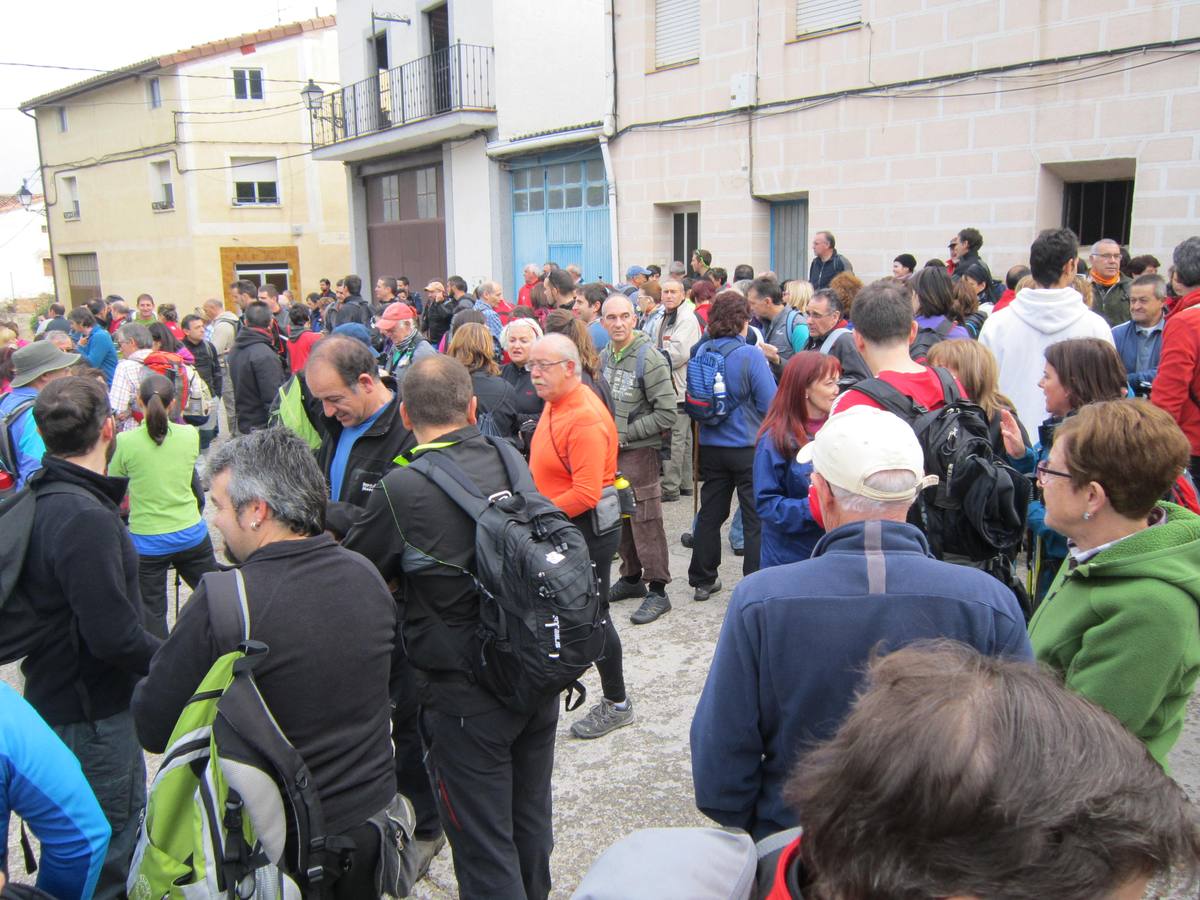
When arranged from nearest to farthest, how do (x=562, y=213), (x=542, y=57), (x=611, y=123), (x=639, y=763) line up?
(x=639, y=763)
(x=611, y=123)
(x=562, y=213)
(x=542, y=57)

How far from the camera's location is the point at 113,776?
9.48 ft

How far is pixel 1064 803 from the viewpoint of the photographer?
2.88 ft

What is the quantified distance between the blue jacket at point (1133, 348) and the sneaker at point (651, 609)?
3055mm

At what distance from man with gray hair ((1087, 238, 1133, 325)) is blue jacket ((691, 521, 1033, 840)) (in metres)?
6.15

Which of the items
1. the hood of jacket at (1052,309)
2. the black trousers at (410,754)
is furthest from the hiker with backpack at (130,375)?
the hood of jacket at (1052,309)

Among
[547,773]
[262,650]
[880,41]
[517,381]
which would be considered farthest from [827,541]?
[880,41]

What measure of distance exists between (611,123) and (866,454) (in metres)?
12.8

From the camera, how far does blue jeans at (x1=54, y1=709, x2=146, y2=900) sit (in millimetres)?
2822

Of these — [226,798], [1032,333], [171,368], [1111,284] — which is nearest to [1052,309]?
[1032,333]

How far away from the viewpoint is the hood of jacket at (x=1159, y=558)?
216 centimetres

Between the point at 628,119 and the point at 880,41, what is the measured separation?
173 inches

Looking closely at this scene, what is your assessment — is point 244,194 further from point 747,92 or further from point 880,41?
point 880,41

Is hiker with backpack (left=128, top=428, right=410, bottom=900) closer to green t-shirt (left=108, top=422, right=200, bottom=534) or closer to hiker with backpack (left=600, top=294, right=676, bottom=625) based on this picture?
green t-shirt (left=108, top=422, right=200, bottom=534)

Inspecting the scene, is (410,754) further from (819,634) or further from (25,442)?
(25,442)
